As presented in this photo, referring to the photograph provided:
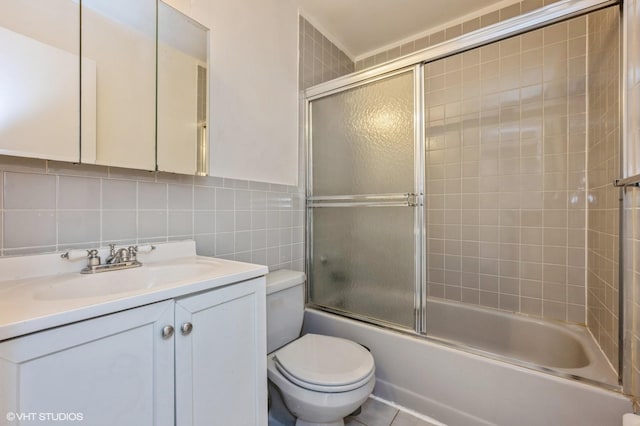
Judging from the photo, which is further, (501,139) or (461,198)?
(461,198)

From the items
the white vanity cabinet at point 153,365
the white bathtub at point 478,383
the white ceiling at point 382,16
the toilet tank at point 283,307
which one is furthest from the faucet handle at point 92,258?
the white ceiling at point 382,16

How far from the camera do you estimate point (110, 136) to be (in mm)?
1049

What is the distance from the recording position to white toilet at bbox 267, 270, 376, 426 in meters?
→ 1.09

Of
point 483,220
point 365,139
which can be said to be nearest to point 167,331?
point 365,139

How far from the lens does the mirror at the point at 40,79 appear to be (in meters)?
0.84

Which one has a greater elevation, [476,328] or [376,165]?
[376,165]

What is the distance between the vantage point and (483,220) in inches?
79.4

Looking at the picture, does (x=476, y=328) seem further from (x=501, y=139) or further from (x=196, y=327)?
(x=196, y=327)

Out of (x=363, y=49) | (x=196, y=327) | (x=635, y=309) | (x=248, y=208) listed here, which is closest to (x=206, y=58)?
(x=248, y=208)

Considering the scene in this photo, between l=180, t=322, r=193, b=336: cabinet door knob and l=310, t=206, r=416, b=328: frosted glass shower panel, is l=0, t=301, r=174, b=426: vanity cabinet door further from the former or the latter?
l=310, t=206, r=416, b=328: frosted glass shower panel

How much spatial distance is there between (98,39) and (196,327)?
1.11 m

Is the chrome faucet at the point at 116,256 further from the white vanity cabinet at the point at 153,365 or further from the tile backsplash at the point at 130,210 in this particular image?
the white vanity cabinet at the point at 153,365

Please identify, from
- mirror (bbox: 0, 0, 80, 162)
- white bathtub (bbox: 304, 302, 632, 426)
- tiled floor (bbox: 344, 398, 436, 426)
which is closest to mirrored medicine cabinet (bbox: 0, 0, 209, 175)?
mirror (bbox: 0, 0, 80, 162)

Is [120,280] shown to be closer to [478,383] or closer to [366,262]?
[366,262]
